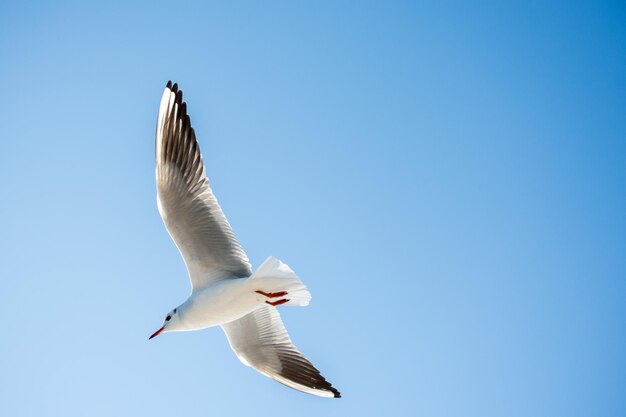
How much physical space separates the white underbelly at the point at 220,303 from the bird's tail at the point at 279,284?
0.12 m

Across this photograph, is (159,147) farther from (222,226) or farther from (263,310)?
(263,310)

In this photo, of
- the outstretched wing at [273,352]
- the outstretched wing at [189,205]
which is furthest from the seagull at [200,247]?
the outstretched wing at [273,352]

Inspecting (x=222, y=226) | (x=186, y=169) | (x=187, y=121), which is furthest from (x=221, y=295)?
(x=187, y=121)

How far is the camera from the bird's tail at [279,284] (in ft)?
18.5

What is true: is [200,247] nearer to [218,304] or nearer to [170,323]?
[218,304]

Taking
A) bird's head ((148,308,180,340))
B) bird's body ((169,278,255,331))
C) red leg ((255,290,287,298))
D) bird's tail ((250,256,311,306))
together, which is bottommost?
bird's head ((148,308,180,340))

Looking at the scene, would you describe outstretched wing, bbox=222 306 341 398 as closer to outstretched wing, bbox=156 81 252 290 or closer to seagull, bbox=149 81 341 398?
seagull, bbox=149 81 341 398

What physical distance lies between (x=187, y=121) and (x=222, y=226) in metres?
1.02

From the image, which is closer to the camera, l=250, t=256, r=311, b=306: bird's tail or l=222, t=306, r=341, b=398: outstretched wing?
l=250, t=256, r=311, b=306: bird's tail

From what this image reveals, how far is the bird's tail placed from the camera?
5652 mm

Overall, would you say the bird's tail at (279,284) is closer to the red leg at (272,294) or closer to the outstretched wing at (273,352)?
the red leg at (272,294)

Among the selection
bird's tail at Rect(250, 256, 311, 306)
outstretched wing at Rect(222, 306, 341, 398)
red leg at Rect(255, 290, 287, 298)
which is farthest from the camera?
outstretched wing at Rect(222, 306, 341, 398)

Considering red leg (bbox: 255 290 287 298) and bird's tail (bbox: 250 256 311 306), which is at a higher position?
bird's tail (bbox: 250 256 311 306)

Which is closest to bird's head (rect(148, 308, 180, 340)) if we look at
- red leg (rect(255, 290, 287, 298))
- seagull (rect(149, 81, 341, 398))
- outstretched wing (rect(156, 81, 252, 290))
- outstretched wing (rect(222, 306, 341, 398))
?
seagull (rect(149, 81, 341, 398))
